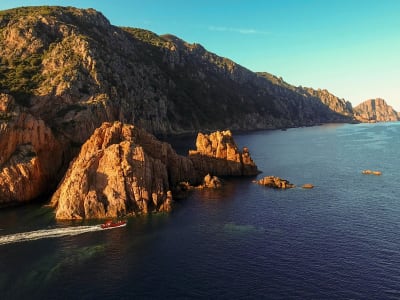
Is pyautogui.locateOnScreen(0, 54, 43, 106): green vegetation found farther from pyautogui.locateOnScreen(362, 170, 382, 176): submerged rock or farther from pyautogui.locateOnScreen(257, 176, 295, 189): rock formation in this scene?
pyautogui.locateOnScreen(362, 170, 382, 176): submerged rock

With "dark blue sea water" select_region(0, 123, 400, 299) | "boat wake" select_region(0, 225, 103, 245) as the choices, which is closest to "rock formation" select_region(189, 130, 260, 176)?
"dark blue sea water" select_region(0, 123, 400, 299)

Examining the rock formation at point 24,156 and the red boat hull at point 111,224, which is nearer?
the red boat hull at point 111,224

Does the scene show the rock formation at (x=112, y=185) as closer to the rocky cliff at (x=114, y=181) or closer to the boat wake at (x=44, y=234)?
the rocky cliff at (x=114, y=181)

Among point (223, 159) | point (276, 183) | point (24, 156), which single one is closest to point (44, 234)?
point (24, 156)

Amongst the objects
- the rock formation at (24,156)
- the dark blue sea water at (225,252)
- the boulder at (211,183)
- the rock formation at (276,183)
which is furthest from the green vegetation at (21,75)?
the rock formation at (276,183)

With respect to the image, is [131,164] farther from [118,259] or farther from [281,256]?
[281,256]

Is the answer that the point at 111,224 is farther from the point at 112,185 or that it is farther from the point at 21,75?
the point at 21,75
